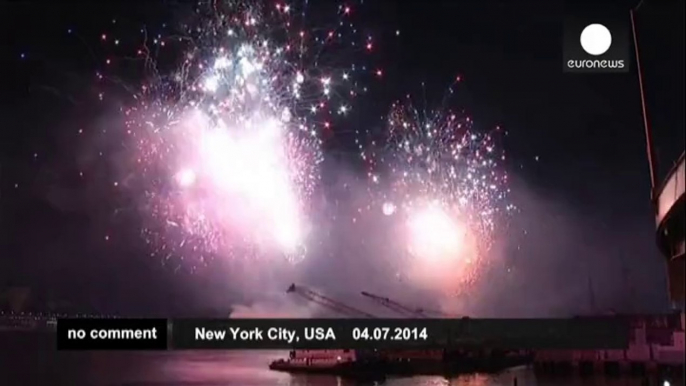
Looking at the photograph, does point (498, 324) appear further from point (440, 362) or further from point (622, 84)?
point (440, 362)

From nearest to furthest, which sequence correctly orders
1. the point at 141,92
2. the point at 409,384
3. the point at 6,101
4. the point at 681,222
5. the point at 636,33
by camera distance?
the point at 681,222 → the point at 636,33 → the point at 6,101 → the point at 141,92 → the point at 409,384

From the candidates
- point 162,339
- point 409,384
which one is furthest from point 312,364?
point 162,339

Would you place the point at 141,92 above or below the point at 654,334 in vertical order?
above
